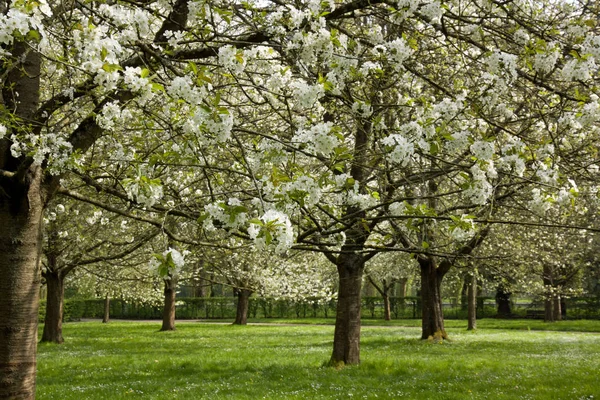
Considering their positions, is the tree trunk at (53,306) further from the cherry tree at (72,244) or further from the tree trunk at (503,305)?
the tree trunk at (503,305)

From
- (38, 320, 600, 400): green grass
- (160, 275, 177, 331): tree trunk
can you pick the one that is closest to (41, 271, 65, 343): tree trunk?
(38, 320, 600, 400): green grass

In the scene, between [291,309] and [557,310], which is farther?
[291,309]

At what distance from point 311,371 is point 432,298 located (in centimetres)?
743

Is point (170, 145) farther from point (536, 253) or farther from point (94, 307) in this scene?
point (94, 307)

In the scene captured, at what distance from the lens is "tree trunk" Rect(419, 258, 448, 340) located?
54.4 feet

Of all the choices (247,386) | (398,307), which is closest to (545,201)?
(247,386)

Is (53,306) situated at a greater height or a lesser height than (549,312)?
greater

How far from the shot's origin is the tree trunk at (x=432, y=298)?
54.4 ft

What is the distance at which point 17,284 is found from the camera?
4805mm

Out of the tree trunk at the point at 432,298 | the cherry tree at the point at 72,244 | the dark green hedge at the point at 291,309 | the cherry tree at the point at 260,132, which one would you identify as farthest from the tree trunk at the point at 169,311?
the cherry tree at the point at 260,132

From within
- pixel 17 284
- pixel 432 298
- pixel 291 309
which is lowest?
pixel 291 309

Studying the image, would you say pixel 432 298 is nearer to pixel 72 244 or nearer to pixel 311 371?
pixel 311 371

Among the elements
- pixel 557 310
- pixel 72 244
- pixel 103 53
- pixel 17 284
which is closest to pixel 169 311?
pixel 72 244

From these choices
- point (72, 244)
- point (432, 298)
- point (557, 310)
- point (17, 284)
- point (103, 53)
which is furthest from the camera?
point (557, 310)
